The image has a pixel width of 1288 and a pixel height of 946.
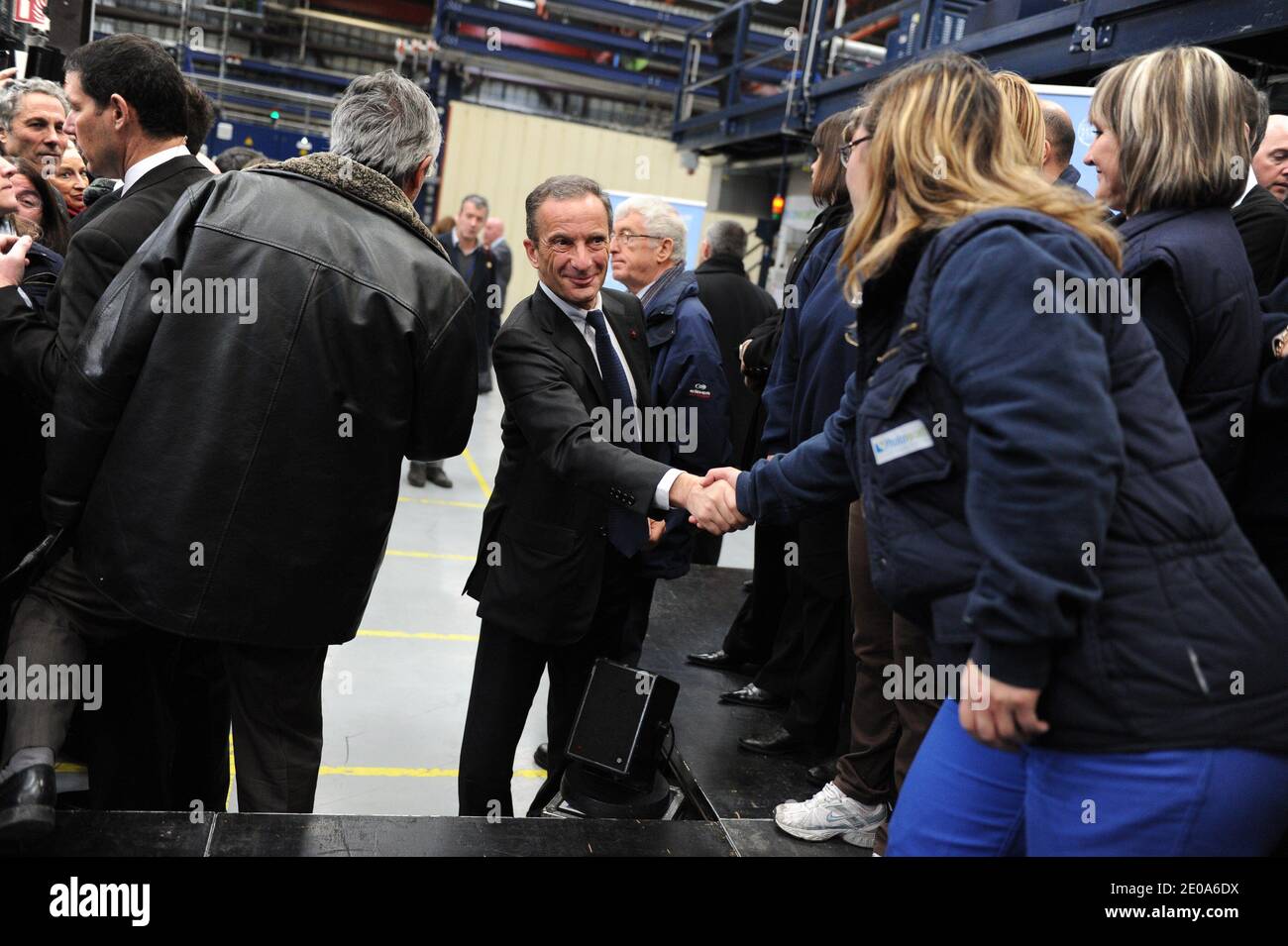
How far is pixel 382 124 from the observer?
2289 millimetres

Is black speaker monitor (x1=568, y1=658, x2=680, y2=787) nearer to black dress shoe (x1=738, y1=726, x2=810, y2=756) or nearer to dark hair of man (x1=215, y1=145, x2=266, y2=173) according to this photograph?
black dress shoe (x1=738, y1=726, x2=810, y2=756)

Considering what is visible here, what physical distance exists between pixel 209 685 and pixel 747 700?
1.88m

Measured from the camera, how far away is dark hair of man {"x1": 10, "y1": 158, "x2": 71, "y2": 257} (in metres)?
2.95

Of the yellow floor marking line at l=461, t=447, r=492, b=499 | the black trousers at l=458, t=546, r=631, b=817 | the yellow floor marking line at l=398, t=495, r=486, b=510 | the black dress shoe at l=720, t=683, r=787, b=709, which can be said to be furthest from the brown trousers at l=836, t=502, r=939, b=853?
the yellow floor marking line at l=461, t=447, r=492, b=499

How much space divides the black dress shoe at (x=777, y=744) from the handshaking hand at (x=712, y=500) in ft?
3.92

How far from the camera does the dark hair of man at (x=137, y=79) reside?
246 cm

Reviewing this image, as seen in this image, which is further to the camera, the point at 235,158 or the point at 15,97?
the point at 235,158

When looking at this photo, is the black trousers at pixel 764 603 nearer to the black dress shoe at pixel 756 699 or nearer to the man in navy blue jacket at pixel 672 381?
the black dress shoe at pixel 756 699

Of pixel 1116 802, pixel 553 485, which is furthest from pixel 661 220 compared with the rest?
pixel 1116 802

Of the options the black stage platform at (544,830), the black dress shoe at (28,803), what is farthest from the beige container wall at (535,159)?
the black dress shoe at (28,803)

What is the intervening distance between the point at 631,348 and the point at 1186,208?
1.58 m

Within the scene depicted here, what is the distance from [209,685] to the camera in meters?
2.79

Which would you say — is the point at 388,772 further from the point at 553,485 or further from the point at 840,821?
the point at 840,821

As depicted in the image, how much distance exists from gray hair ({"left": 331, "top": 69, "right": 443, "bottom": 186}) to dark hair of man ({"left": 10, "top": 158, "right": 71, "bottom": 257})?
Result: 3.92 ft
